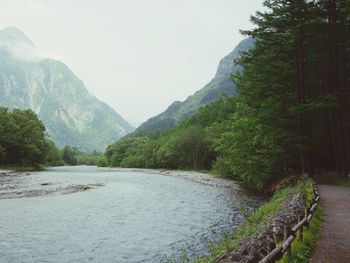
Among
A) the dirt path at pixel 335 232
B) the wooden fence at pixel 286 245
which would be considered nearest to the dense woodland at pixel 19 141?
the dirt path at pixel 335 232

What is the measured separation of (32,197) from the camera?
4466cm

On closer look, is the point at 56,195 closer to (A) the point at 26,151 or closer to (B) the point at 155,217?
(B) the point at 155,217

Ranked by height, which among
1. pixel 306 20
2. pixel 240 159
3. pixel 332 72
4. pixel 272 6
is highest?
pixel 272 6

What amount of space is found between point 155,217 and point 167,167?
116 metres

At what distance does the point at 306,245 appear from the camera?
15.4 metres

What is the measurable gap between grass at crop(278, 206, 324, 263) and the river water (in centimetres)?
627

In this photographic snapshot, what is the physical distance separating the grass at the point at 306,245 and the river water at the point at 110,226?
627 centimetres

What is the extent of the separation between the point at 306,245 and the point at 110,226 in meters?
16.4

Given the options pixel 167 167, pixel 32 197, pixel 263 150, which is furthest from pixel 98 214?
pixel 167 167

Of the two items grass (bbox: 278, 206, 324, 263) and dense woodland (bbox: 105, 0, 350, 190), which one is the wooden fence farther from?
dense woodland (bbox: 105, 0, 350, 190)

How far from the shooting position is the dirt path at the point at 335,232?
46.6 feet

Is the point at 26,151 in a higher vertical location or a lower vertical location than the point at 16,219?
higher

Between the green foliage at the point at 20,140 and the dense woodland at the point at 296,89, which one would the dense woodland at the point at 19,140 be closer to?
the green foliage at the point at 20,140

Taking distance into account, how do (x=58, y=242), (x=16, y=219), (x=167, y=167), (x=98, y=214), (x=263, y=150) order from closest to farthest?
(x=58, y=242)
(x=16, y=219)
(x=98, y=214)
(x=263, y=150)
(x=167, y=167)
